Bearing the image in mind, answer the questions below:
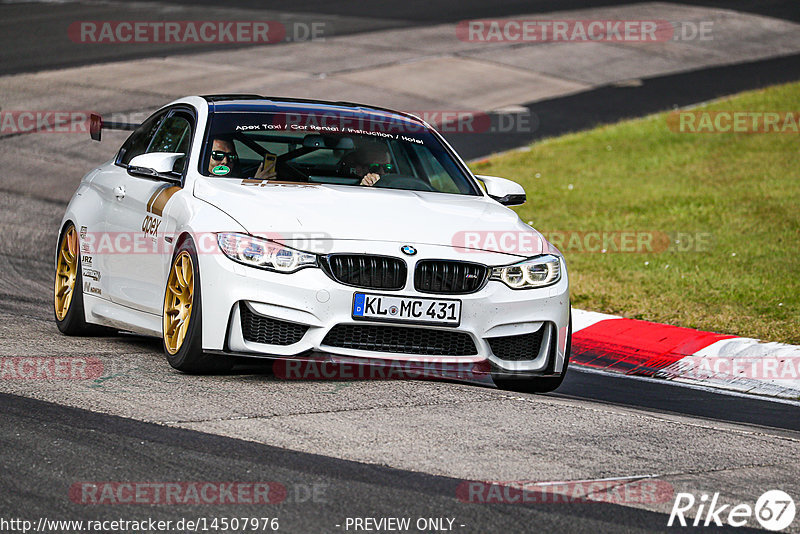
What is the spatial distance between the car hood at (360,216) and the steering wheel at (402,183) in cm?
25

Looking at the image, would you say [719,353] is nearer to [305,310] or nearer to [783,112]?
[305,310]

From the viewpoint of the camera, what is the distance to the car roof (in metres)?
8.39

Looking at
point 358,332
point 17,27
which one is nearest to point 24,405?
point 358,332

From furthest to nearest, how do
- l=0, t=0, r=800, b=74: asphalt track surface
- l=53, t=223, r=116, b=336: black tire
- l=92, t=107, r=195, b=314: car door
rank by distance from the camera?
1. l=0, t=0, r=800, b=74: asphalt track surface
2. l=53, t=223, r=116, b=336: black tire
3. l=92, t=107, r=195, b=314: car door

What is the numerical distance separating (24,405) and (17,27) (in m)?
23.9

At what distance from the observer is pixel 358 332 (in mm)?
6855

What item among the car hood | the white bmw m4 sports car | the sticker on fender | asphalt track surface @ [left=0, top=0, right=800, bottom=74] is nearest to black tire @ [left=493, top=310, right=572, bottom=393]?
the white bmw m4 sports car

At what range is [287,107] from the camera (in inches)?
335

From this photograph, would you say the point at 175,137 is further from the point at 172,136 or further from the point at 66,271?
the point at 66,271

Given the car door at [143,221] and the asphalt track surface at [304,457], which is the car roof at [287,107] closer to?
the car door at [143,221]

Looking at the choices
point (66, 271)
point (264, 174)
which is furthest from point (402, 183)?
point (66, 271)

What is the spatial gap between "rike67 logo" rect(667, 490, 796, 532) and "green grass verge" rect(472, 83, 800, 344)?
15.4 ft

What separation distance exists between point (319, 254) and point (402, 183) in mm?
1469

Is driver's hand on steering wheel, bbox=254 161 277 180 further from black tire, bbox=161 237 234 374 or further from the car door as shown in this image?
black tire, bbox=161 237 234 374
